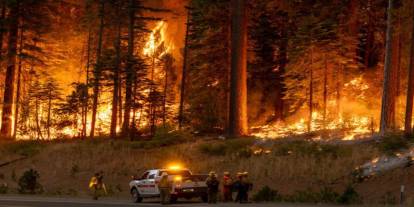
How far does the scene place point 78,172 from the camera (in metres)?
43.1

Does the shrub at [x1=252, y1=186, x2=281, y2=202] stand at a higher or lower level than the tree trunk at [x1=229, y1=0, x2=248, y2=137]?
lower

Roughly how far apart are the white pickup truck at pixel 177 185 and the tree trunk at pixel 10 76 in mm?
24758

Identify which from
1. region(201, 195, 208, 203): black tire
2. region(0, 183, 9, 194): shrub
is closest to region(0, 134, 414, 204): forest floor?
region(0, 183, 9, 194): shrub

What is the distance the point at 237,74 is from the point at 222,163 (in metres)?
5.86

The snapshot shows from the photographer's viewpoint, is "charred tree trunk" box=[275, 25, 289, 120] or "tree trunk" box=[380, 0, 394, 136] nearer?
"tree trunk" box=[380, 0, 394, 136]

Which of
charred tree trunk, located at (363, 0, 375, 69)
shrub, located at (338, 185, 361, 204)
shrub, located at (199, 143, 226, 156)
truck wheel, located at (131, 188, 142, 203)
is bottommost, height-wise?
truck wheel, located at (131, 188, 142, 203)

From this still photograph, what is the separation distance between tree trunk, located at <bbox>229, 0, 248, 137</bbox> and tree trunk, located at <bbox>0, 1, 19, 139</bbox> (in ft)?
67.9

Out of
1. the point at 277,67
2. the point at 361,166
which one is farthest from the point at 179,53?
the point at 361,166

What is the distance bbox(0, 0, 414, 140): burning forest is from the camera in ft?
138

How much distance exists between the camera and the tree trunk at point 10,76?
178 feet

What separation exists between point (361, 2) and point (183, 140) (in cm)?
1748

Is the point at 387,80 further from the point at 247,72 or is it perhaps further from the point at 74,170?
the point at 74,170

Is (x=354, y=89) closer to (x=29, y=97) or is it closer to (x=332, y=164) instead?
(x=332, y=164)

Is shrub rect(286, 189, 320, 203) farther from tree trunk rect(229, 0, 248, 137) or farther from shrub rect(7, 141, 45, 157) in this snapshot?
shrub rect(7, 141, 45, 157)
